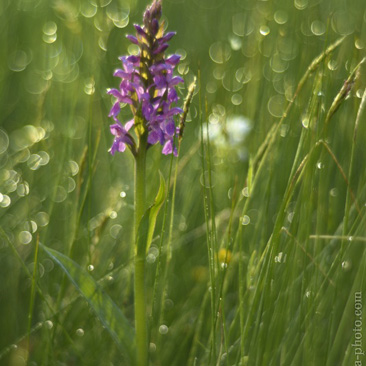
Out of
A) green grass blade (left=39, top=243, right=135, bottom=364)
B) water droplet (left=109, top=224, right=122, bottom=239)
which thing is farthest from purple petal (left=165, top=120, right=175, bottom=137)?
water droplet (left=109, top=224, right=122, bottom=239)

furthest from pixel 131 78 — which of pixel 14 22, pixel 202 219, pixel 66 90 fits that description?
pixel 14 22

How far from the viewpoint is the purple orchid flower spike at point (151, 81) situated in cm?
143

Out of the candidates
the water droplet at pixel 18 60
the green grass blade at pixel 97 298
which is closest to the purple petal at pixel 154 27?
the green grass blade at pixel 97 298

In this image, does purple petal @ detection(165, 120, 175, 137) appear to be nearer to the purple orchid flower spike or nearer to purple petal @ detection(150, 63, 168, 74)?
the purple orchid flower spike

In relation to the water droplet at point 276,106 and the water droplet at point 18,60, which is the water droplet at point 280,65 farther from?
the water droplet at point 18,60

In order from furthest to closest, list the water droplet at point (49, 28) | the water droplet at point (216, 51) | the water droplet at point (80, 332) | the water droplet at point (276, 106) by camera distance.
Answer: the water droplet at point (49, 28) → the water droplet at point (216, 51) → the water droplet at point (276, 106) → the water droplet at point (80, 332)

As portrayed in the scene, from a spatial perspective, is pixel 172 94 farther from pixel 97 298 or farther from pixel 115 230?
pixel 115 230

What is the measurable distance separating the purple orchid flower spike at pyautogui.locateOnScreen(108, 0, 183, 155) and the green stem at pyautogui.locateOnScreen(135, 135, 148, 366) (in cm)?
5

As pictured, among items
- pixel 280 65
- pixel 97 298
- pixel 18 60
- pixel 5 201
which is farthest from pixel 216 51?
pixel 97 298

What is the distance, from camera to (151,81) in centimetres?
145

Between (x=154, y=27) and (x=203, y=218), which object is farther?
(x=203, y=218)

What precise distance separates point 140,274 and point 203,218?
2.76 feet

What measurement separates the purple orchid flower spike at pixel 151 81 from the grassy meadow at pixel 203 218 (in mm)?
98

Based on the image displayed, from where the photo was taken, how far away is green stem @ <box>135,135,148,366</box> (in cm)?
147
